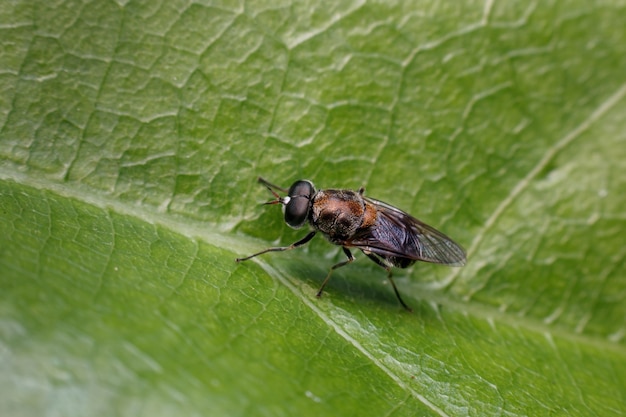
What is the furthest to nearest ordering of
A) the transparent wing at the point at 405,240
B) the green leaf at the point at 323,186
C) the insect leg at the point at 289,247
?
the transparent wing at the point at 405,240 < the insect leg at the point at 289,247 < the green leaf at the point at 323,186

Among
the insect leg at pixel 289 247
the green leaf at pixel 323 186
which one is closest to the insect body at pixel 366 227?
the insect leg at pixel 289 247

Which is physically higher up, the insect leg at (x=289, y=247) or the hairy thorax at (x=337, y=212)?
the hairy thorax at (x=337, y=212)

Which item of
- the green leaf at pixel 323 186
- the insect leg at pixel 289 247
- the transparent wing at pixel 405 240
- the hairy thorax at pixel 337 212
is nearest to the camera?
the green leaf at pixel 323 186

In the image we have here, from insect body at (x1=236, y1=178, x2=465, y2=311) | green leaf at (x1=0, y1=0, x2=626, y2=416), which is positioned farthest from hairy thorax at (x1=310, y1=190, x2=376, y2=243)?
green leaf at (x1=0, y1=0, x2=626, y2=416)

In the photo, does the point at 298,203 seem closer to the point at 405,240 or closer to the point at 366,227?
the point at 366,227

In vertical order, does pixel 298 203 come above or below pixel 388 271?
above

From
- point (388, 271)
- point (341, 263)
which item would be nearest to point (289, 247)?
point (341, 263)

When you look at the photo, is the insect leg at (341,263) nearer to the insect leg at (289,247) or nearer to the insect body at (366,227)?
the insect body at (366,227)
